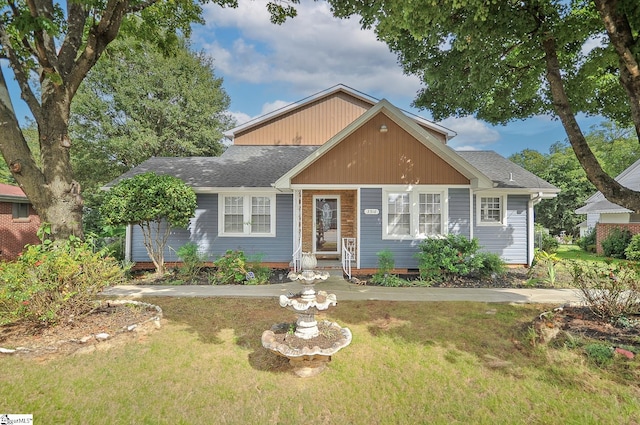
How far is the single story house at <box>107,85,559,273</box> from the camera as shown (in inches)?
369

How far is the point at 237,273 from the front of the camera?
8875mm

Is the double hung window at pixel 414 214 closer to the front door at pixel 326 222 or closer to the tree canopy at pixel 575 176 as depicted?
the front door at pixel 326 222

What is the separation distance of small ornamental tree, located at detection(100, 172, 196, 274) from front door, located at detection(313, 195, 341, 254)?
451cm

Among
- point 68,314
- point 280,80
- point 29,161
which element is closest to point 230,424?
point 68,314

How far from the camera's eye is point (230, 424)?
2.92 metres

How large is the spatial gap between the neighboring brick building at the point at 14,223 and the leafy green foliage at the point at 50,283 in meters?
13.6

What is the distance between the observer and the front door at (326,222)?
37.3ft

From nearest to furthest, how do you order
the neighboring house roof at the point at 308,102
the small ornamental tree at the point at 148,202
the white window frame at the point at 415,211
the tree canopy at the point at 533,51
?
the tree canopy at the point at 533,51, the small ornamental tree at the point at 148,202, the white window frame at the point at 415,211, the neighboring house roof at the point at 308,102

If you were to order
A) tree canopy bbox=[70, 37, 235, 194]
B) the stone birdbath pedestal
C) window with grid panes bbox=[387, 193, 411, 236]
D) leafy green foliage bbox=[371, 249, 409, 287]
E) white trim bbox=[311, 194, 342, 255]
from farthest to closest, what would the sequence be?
tree canopy bbox=[70, 37, 235, 194] → white trim bbox=[311, 194, 342, 255] → window with grid panes bbox=[387, 193, 411, 236] → leafy green foliage bbox=[371, 249, 409, 287] → the stone birdbath pedestal

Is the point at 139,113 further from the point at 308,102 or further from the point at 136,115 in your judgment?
the point at 308,102

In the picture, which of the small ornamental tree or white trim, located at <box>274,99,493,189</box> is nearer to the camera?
the small ornamental tree

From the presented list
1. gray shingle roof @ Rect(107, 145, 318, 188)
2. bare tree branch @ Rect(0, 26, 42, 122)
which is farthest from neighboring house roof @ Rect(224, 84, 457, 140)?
bare tree branch @ Rect(0, 26, 42, 122)

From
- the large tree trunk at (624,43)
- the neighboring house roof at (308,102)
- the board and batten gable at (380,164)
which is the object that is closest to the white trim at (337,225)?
the board and batten gable at (380,164)

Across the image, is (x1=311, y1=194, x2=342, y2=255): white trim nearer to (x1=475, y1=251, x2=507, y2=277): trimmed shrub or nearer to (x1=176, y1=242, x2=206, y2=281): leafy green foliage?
(x1=176, y1=242, x2=206, y2=281): leafy green foliage
